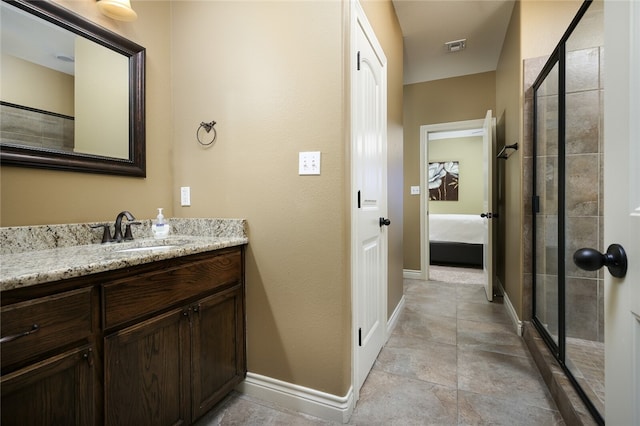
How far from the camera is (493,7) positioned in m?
2.53

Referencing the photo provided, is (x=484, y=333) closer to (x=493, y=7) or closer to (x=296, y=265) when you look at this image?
(x=296, y=265)

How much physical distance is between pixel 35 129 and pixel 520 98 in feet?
10.1

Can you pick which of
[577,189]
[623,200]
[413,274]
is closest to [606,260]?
[623,200]

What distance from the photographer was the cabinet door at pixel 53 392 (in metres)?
0.75

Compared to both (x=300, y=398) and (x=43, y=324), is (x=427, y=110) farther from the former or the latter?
(x=43, y=324)

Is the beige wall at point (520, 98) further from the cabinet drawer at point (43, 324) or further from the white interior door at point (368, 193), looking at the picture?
the cabinet drawer at point (43, 324)

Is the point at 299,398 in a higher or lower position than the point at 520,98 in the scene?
Answer: lower

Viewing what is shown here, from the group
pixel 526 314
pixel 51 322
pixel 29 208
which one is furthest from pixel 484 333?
pixel 29 208

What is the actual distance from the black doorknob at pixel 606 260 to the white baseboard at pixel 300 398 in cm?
121

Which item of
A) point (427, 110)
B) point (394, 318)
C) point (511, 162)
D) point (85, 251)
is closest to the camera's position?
point (85, 251)

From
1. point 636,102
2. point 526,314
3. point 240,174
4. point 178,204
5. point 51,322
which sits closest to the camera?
point 636,102

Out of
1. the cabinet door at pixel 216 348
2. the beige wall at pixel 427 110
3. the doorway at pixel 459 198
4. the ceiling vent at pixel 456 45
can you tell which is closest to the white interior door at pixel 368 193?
the cabinet door at pixel 216 348

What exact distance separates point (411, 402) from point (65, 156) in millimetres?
2107

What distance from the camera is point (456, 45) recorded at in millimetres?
3129
